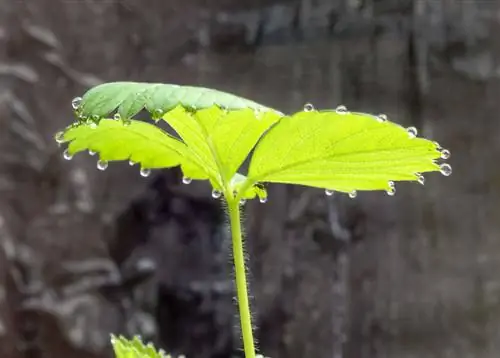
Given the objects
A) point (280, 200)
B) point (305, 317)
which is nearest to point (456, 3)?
point (280, 200)

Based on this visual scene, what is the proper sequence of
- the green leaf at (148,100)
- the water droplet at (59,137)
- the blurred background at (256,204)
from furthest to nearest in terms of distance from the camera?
the blurred background at (256,204), the water droplet at (59,137), the green leaf at (148,100)

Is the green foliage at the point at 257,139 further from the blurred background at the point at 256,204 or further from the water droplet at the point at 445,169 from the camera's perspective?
the blurred background at the point at 256,204

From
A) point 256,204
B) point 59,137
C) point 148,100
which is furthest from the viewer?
point 256,204

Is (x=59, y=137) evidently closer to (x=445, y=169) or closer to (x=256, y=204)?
(x=445, y=169)

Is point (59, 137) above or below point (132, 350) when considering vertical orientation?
above

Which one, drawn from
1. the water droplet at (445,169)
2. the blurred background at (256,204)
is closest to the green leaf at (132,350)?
the water droplet at (445,169)

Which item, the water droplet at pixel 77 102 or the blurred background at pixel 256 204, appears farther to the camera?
the blurred background at pixel 256 204

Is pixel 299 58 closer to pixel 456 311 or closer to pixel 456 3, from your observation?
pixel 456 3

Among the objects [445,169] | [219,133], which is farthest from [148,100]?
[445,169]
